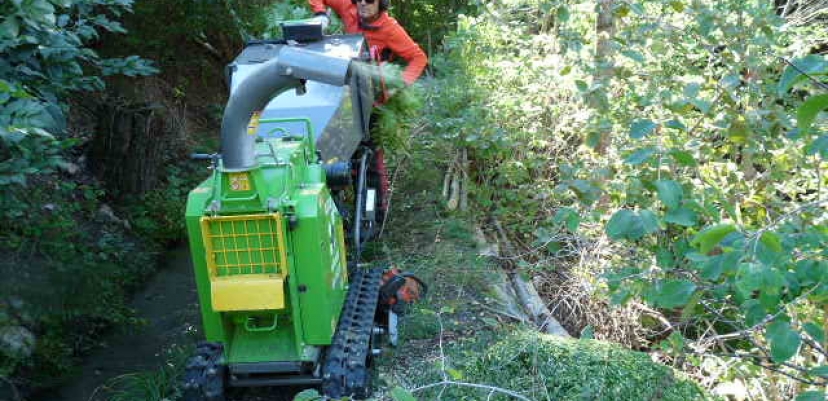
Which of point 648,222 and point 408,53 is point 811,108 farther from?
point 408,53

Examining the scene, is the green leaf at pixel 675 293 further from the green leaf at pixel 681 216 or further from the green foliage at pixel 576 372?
the green foliage at pixel 576 372

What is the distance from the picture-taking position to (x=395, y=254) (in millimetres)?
6594

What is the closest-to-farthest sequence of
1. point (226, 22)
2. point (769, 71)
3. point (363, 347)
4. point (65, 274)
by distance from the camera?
point (363, 347) → point (769, 71) → point (65, 274) → point (226, 22)

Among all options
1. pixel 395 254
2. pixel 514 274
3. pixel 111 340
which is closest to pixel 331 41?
pixel 395 254

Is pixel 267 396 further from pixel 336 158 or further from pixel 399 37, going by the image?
pixel 399 37

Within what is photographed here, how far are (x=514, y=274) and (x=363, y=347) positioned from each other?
2464 millimetres

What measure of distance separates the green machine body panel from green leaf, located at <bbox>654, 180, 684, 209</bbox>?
1722 millimetres

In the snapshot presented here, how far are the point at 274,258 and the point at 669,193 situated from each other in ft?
6.36

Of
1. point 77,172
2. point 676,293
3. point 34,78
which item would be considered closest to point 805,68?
point 676,293

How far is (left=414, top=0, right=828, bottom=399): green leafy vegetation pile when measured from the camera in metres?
2.44

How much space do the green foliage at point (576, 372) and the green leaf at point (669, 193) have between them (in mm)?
1526

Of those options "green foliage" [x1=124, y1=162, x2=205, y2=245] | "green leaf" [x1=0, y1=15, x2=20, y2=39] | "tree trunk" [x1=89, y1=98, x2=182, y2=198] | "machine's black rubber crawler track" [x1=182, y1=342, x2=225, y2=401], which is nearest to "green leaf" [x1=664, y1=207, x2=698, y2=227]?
"machine's black rubber crawler track" [x1=182, y1=342, x2=225, y2=401]

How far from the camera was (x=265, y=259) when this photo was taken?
378cm

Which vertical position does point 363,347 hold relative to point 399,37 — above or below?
below
